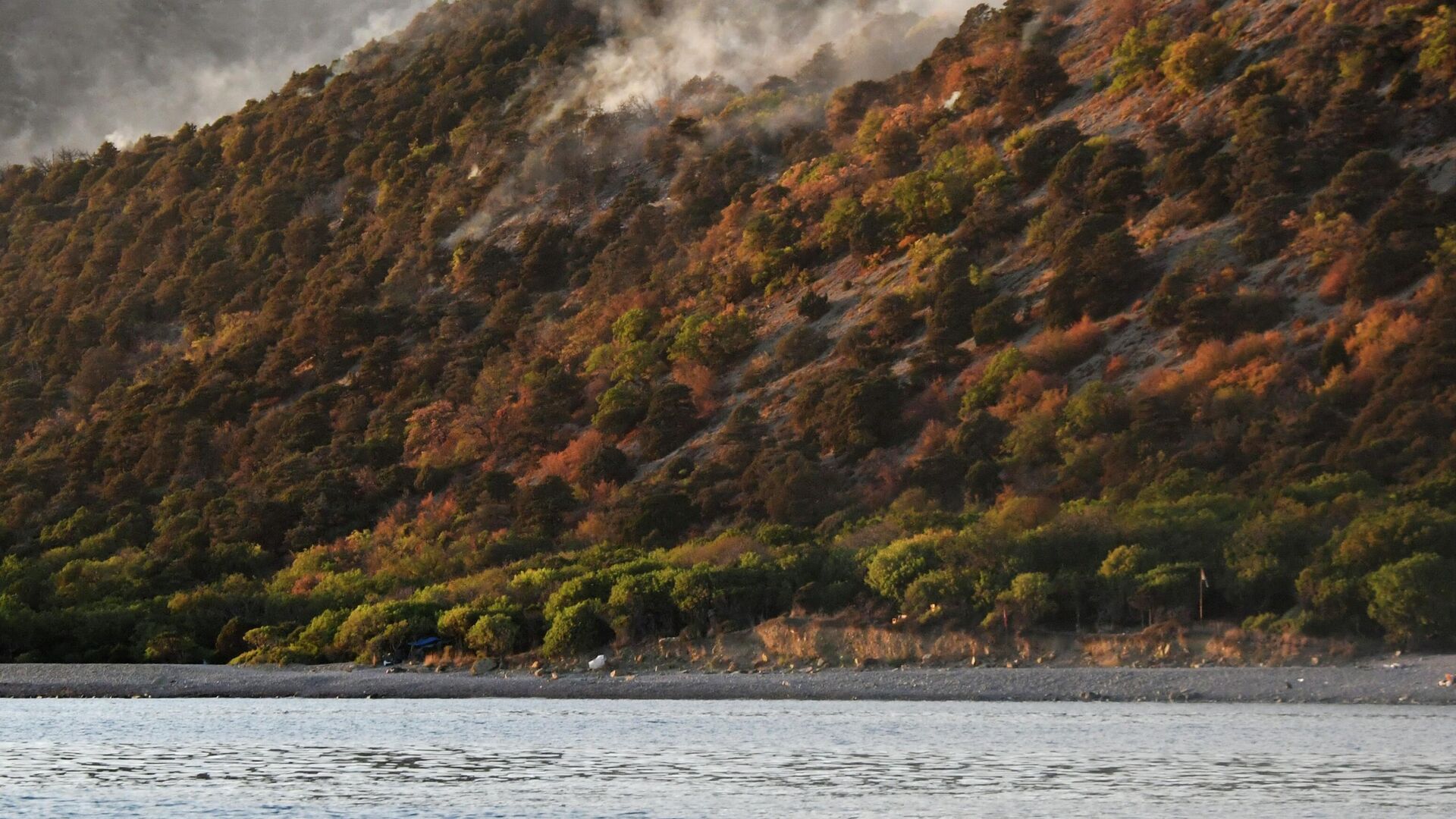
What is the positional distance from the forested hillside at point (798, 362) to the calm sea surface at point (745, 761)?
7110mm

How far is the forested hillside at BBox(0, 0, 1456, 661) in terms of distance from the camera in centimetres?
3697

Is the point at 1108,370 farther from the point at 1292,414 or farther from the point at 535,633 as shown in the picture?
the point at 535,633

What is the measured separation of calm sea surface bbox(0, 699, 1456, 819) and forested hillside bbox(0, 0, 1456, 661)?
7110 mm

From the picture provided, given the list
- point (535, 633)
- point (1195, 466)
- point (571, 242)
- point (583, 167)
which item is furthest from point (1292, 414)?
point (583, 167)

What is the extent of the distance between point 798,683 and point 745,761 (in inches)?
399

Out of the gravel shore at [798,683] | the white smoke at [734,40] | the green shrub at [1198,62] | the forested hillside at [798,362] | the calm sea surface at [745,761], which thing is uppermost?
the white smoke at [734,40]

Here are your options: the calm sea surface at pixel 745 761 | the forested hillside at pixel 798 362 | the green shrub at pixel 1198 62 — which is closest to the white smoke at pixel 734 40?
the forested hillside at pixel 798 362

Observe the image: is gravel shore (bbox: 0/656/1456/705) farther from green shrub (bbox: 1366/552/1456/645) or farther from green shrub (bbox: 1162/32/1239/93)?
green shrub (bbox: 1162/32/1239/93)

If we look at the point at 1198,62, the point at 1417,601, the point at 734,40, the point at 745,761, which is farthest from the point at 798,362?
the point at 734,40

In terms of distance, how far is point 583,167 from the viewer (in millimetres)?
79125

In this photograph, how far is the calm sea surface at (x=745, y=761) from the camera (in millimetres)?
18109

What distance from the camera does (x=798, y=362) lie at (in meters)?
55.6

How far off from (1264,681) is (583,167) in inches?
2181

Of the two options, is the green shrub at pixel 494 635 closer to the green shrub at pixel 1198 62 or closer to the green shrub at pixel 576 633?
the green shrub at pixel 576 633
